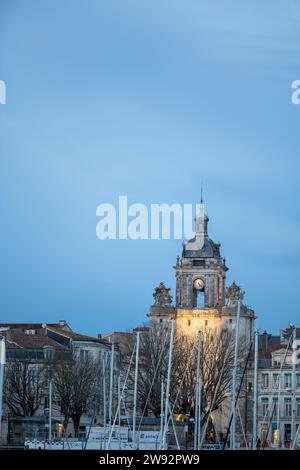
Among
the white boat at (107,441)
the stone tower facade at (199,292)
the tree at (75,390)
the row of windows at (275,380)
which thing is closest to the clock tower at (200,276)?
the stone tower facade at (199,292)

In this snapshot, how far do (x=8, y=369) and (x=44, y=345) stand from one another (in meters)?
6.79

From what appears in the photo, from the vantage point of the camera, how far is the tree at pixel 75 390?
44781 mm

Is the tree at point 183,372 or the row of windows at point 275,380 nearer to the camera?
the tree at point 183,372

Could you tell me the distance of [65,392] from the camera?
4562 centimetres

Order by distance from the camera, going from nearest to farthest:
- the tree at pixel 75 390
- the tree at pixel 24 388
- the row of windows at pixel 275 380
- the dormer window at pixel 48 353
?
the tree at pixel 75 390 < the tree at pixel 24 388 < the dormer window at pixel 48 353 < the row of windows at pixel 275 380

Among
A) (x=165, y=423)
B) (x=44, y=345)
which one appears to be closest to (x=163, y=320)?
(x=44, y=345)

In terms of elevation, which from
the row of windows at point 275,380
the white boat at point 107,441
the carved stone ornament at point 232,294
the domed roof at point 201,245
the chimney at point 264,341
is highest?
the domed roof at point 201,245

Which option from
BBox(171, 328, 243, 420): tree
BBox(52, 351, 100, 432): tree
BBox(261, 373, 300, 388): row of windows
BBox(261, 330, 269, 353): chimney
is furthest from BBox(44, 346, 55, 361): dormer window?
BBox(261, 330, 269, 353): chimney

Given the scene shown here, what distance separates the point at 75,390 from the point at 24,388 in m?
1.68

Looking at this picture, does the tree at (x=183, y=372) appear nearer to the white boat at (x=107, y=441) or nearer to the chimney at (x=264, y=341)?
the chimney at (x=264, y=341)

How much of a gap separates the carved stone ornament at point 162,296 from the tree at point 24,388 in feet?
45.6

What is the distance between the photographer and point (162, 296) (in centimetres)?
6194
